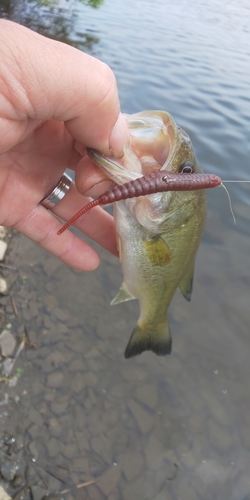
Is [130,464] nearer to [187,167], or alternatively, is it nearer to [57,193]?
[57,193]

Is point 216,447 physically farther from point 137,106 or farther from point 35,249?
point 137,106

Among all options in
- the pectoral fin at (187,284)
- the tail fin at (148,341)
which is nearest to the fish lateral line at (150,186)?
the pectoral fin at (187,284)

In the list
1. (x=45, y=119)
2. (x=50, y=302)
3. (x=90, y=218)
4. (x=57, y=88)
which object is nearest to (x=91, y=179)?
(x=45, y=119)

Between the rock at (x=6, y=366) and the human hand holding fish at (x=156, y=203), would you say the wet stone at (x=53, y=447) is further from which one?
the human hand holding fish at (x=156, y=203)

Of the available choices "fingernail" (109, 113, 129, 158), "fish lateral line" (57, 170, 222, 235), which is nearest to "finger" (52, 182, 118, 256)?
"fingernail" (109, 113, 129, 158)

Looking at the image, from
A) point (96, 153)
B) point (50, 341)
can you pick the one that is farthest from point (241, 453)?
point (96, 153)

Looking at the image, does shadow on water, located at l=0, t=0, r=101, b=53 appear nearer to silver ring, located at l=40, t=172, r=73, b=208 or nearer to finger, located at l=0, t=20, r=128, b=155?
silver ring, located at l=40, t=172, r=73, b=208
